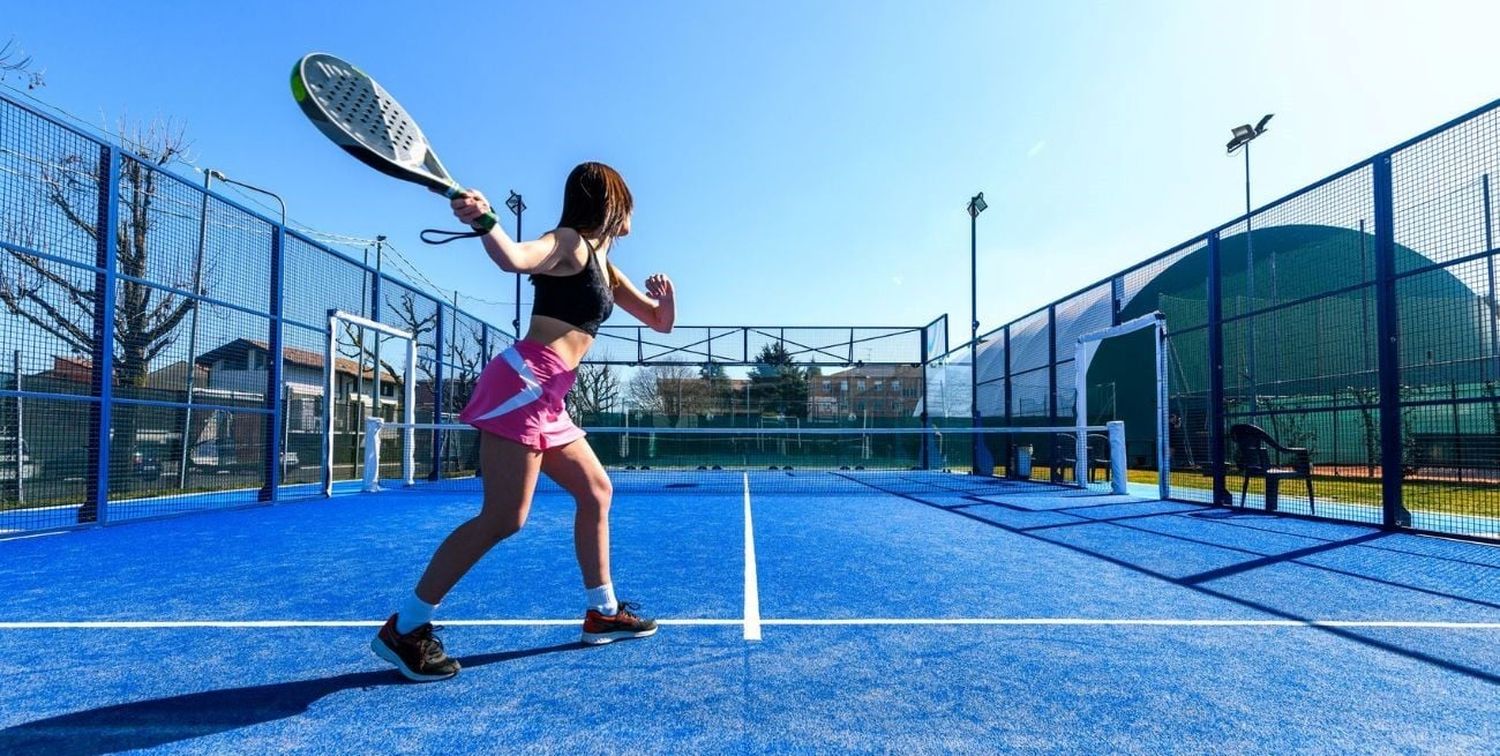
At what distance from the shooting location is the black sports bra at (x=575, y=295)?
8.31 feet

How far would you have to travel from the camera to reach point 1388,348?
270 inches

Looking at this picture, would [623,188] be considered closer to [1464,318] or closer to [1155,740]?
[1155,740]

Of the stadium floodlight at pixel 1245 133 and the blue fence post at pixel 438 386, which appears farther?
the stadium floodlight at pixel 1245 133

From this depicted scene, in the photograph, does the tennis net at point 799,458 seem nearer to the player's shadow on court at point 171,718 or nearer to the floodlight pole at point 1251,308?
the floodlight pole at point 1251,308

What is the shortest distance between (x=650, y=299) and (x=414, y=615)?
1.50m

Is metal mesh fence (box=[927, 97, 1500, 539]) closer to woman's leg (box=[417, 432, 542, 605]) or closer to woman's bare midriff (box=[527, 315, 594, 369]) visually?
woman's bare midriff (box=[527, 315, 594, 369])

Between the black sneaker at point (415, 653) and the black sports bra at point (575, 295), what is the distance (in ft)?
3.79

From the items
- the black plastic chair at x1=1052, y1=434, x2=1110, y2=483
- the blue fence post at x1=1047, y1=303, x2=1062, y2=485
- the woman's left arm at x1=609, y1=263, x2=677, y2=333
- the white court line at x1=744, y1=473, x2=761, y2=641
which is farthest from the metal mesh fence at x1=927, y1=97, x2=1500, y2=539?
the woman's left arm at x1=609, y1=263, x2=677, y2=333

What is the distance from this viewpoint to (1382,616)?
11.1 feet

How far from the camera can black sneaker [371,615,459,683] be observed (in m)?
2.39

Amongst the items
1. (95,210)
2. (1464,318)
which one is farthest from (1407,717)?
(95,210)

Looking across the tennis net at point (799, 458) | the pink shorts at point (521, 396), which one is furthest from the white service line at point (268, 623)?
the tennis net at point (799, 458)

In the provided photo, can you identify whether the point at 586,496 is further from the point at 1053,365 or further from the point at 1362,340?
the point at 1053,365

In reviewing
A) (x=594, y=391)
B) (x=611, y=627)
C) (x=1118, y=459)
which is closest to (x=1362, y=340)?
(x=1118, y=459)
